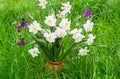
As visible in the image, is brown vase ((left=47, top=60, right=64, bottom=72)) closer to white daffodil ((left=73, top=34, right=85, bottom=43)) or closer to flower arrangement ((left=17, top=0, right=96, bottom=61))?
flower arrangement ((left=17, top=0, right=96, bottom=61))

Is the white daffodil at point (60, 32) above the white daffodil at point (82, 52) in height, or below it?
above

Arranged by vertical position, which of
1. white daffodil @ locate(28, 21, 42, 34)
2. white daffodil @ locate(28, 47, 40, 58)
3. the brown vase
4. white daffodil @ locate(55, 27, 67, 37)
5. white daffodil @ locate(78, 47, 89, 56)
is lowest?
the brown vase

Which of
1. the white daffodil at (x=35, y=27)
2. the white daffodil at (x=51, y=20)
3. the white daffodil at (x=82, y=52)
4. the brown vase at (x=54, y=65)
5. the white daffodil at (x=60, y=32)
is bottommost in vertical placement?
the brown vase at (x=54, y=65)

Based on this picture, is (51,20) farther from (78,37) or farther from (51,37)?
(78,37)

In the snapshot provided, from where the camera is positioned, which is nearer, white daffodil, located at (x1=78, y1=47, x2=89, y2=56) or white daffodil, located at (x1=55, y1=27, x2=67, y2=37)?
white daffodil, located at (x1=55, y1=27, x2=67, y2=37)

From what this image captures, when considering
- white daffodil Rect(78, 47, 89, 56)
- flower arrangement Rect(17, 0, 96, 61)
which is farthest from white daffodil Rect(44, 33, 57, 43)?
white daffodil Rect(78, 47, 89, 56)

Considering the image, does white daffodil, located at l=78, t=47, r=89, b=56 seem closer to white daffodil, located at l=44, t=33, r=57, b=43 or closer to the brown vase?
the brown vase

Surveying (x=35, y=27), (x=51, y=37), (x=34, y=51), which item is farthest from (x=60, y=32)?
(x=34, y=51)

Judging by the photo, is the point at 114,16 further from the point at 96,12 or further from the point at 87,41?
the point at 87,41

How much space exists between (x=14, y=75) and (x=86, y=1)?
2.03m

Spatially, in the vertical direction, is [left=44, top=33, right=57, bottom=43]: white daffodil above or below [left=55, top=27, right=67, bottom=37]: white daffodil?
below

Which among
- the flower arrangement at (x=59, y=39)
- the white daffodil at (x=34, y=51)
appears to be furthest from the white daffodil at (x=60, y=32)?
the white daffodil at (x=34, y=51)

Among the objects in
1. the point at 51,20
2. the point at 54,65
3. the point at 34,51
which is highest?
the point at 51,20

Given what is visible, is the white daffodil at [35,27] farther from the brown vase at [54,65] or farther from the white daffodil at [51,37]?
the brown vase at [54,65]
